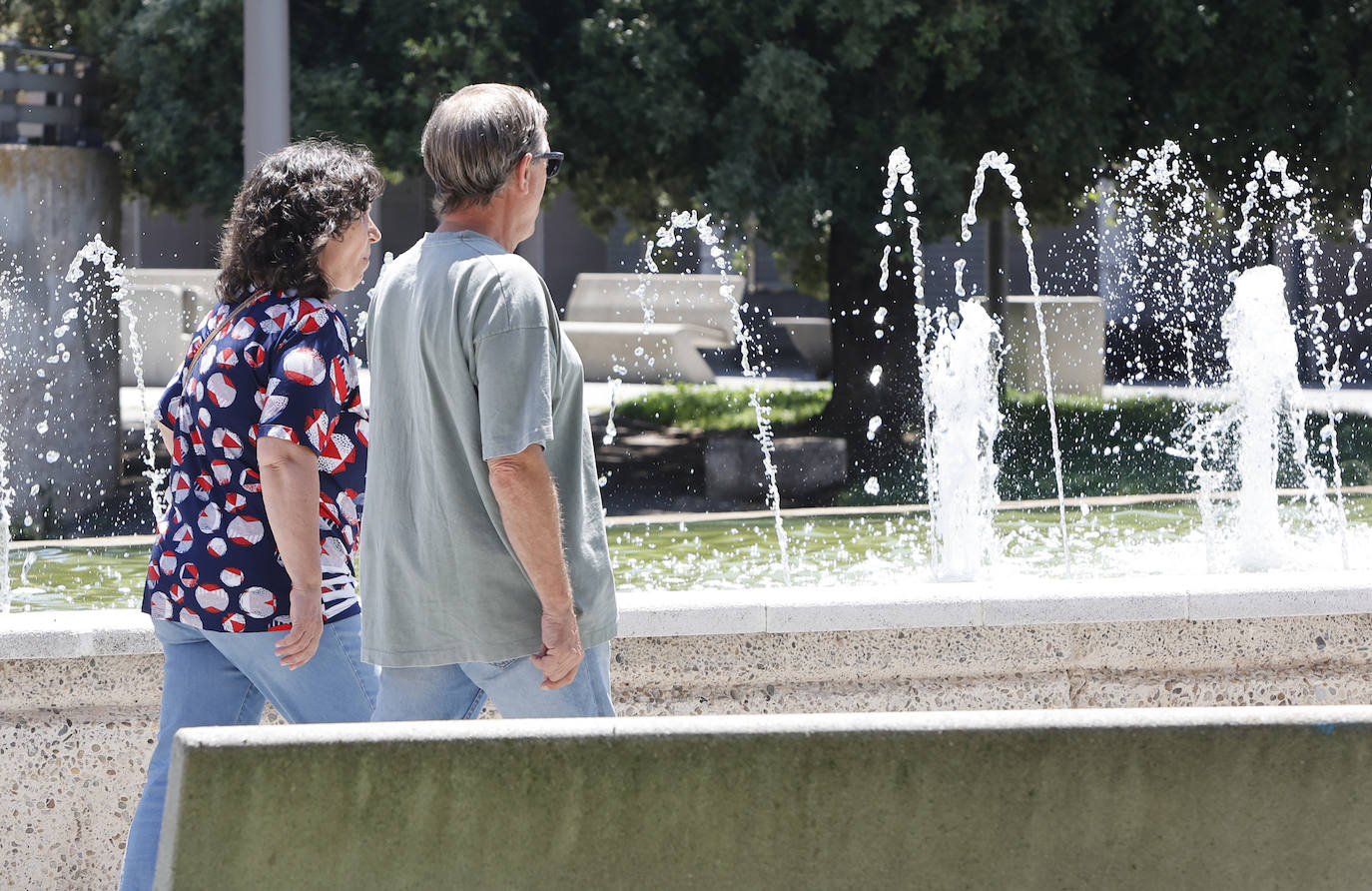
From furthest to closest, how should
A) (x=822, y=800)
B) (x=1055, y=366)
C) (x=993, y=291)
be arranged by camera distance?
(x=1055, y=366), (x=993, y=291), (x=822, y=800)

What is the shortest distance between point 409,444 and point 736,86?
8.72 metres

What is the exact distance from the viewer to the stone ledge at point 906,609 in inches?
136

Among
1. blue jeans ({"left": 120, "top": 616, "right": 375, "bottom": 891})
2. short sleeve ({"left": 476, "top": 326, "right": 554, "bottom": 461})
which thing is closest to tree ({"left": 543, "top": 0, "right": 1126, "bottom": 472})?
blue jeans ({"left": 120, "top": 616, "right": 375, "bottom": 891})

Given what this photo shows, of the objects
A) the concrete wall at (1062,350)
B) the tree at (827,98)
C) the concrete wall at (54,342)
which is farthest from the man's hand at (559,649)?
the concrete wall at (1062,350)

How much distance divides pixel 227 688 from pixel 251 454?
423mm

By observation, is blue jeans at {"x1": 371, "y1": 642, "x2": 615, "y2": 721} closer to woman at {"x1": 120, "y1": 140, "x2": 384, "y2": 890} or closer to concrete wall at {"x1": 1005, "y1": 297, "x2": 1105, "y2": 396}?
woman at {"x1": 120, "y1": 140, "x2": 384, "y2": 890}

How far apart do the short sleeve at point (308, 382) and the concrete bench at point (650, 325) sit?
643 inches

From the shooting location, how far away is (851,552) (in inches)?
258

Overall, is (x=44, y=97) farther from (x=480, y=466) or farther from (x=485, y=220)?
(x=480, y=466)

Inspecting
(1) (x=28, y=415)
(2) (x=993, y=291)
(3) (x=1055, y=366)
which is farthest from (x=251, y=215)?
(3) (x=1055, y=366)

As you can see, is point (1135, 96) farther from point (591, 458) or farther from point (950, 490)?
point (591, 458)

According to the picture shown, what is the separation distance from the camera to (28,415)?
31.4ft

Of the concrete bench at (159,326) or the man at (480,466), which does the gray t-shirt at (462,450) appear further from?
the concrete bench at (159,326)

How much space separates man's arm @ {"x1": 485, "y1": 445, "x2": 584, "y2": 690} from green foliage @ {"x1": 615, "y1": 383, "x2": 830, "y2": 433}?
11.2 metres
